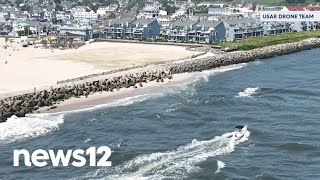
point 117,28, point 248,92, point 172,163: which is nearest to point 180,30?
point 117,28

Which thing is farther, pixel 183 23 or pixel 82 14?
pixel 82 14

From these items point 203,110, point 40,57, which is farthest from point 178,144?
point 40,57

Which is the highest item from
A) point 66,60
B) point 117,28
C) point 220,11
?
point 220,11

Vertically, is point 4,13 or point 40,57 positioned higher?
point 4,13

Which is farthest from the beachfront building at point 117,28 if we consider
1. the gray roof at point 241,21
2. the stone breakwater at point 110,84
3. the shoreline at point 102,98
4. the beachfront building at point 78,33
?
the shoreline at point 102,98

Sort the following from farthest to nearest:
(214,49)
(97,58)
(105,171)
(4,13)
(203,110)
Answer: (4,13) < (214,49) < (97,58) < (203,110) < (105,171)

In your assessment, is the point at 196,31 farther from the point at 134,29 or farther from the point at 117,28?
the point at 117,28

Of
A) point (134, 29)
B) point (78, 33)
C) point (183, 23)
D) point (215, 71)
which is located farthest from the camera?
point (78, 33)

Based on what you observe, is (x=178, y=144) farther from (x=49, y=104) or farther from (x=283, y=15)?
(x=283, y=15)
